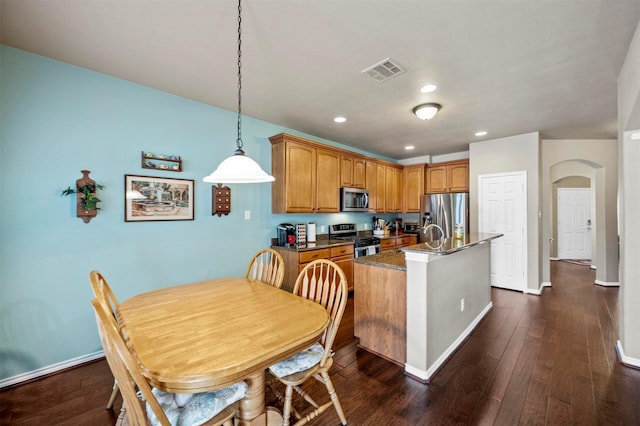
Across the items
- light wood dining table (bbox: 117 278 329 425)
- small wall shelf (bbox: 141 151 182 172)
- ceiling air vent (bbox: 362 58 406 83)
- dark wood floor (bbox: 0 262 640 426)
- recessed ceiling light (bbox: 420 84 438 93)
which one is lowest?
dark wood floor (bbox: 0 262 640 426)

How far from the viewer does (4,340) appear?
6.66 feet

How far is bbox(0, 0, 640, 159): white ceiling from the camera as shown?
1.67m

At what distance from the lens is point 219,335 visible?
131 cm

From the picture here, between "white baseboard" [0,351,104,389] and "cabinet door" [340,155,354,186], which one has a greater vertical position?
"cabinet door" [340,155,354,186]

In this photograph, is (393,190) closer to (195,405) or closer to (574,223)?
(195,405)

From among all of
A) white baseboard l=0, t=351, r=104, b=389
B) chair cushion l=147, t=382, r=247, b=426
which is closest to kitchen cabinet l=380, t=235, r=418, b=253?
chair cushion l=147, t=382, r=247, b=426

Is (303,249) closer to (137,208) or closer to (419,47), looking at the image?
(137,208)

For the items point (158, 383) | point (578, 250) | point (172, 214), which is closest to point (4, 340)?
point (172, 214)

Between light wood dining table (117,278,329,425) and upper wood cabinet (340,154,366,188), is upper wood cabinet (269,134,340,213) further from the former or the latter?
light wood dining table (117,278,329,425)

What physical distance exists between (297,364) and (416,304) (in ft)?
3.68

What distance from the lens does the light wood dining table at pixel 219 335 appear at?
105 centimetres

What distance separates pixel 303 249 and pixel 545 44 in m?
3.03

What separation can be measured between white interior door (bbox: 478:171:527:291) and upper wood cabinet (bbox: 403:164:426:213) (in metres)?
1.20

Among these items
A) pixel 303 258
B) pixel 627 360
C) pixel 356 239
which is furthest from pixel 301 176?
pixel 627 360
